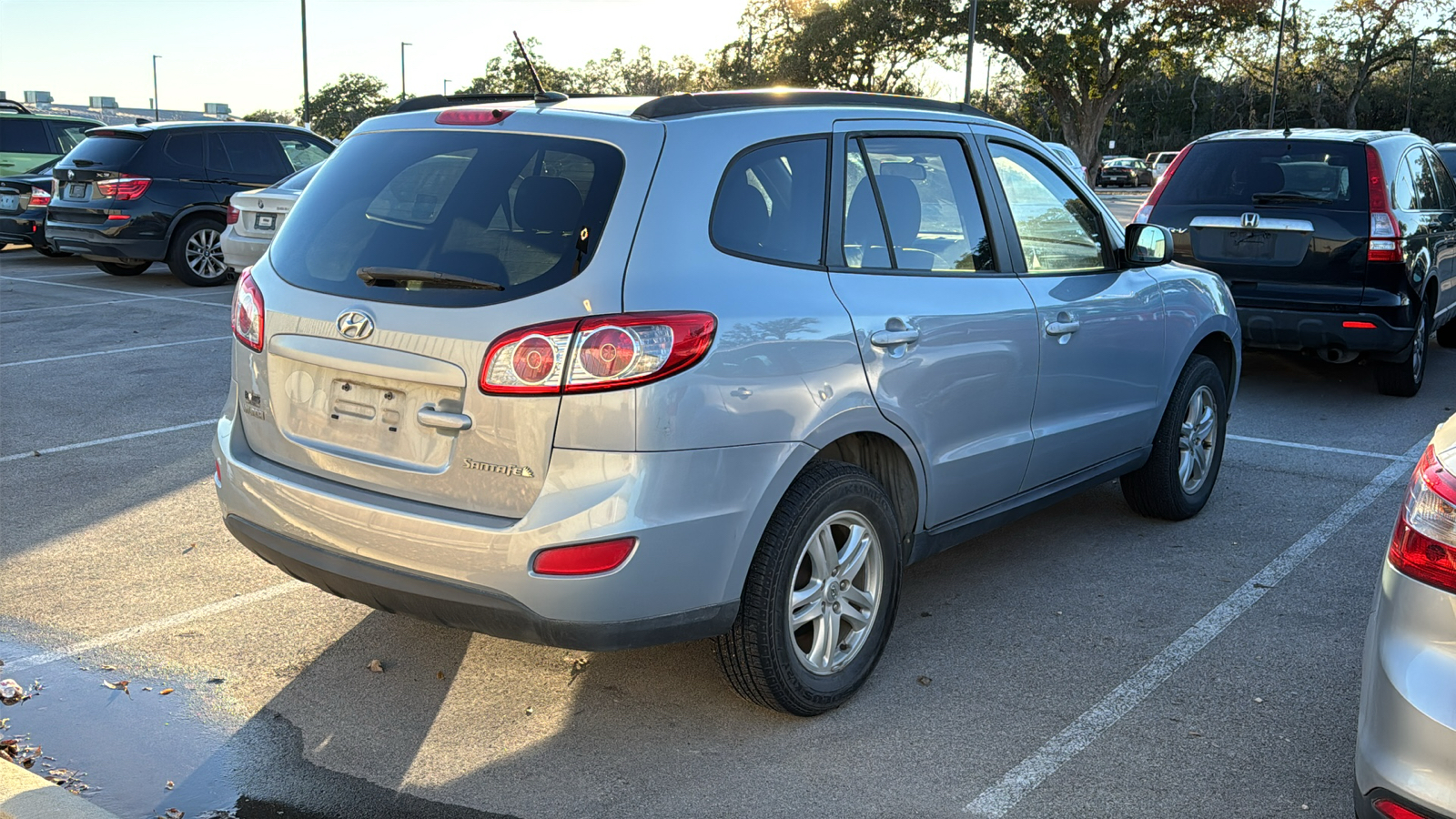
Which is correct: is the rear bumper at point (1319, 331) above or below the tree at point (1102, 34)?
below

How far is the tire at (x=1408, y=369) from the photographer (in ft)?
27.7

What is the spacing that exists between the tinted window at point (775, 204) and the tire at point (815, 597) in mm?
623

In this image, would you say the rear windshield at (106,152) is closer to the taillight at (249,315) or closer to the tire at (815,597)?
the taillight at (249,315)

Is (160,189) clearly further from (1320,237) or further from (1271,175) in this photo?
(1320,237)

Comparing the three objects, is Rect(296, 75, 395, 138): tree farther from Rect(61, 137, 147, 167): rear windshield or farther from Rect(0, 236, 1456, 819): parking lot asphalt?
Rect(0, 236, 1456, 819): parking lot asphalt

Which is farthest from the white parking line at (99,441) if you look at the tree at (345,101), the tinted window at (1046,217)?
the tree at (345,101)

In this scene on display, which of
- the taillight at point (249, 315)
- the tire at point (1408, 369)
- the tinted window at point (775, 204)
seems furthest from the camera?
the tire at point (1408, 369)

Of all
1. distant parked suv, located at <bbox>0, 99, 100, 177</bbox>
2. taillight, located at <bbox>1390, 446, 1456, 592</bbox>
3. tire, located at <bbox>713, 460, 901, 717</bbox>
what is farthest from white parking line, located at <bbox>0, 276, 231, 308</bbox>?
taillight, located at <bbox>1390, 446, 1456, 592</bbox>

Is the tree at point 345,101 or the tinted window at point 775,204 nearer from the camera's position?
the tinted window at point 775,204

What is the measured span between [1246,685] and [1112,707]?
0.50m

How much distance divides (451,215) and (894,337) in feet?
4.28

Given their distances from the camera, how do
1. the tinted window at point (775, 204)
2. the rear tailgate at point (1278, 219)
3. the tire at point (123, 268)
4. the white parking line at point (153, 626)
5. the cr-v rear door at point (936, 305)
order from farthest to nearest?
the tire at point (123, 268), the rear tailgate at point (1278, 219), the white parking line at point (153, 626), the cr-v rear door at point (936, 305), the tinted window at point (775, 204)

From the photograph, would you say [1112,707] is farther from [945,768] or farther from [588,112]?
[588,112]

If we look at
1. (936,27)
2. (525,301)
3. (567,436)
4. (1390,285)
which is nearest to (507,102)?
(525,301)
